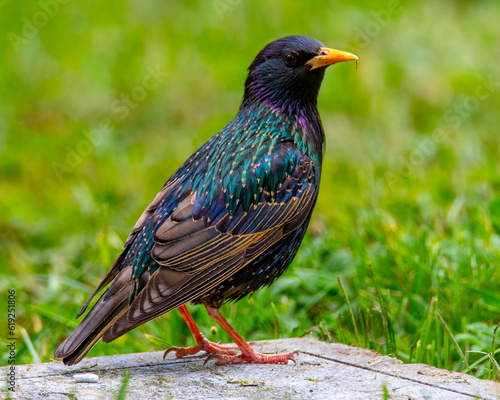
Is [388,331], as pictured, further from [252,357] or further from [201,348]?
[201,348]

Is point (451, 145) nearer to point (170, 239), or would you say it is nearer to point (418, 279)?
point (418, 279)

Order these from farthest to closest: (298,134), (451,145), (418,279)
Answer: (451,145)
(418,279)
(298,134)

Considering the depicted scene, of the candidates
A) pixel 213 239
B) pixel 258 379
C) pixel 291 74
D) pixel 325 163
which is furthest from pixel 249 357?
pixel 325 163

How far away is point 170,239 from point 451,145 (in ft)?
14.4

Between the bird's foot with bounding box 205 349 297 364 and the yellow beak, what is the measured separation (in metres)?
1.44

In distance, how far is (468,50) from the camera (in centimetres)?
918

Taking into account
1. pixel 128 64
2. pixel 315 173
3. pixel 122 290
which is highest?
pixel 128 64

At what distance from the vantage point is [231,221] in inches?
142

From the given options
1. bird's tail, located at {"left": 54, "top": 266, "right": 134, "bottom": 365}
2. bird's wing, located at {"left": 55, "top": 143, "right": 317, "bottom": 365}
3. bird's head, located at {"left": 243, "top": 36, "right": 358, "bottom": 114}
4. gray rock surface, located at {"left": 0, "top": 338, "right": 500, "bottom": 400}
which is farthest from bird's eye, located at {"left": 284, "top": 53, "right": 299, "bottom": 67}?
gray rock surface, located at {"left": 0, "top": 338, "right": 500, "bottom": 400}

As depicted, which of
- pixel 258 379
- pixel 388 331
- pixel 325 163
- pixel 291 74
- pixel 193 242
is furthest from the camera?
pixel 325 163

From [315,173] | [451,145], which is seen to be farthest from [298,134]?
[451,145]

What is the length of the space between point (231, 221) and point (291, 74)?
3.05ft

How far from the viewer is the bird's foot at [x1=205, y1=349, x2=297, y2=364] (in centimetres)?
348

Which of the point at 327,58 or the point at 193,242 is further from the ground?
the point at 327,58
